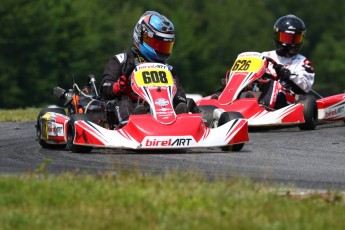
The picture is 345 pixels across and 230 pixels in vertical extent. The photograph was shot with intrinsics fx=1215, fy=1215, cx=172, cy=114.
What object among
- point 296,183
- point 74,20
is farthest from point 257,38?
point 296,183

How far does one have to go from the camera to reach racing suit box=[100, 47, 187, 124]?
12766 millimetres

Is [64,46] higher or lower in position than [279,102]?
lower

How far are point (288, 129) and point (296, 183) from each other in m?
6.73

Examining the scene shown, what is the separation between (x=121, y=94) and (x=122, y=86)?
0.19 meters

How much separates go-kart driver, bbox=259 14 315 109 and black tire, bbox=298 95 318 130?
40 cm

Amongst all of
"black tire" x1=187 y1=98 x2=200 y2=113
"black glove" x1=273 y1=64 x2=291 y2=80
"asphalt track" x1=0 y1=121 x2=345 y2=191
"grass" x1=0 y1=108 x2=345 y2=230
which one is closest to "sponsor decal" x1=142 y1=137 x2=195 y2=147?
"asphalt track" x1=0 y1=121 x2=345 y2=191

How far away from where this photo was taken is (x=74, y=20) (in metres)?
86.2

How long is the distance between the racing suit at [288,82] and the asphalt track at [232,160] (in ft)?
4.52

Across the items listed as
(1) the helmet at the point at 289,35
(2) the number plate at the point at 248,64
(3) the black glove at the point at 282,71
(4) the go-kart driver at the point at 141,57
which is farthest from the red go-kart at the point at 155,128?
(1) the helmet at the point at 289,35

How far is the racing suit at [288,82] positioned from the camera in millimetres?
16109

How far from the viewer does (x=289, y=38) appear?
56.6 feet

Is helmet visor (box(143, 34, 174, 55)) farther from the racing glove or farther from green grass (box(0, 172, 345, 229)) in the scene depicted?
green grass (box(0, 172, 345, 229))

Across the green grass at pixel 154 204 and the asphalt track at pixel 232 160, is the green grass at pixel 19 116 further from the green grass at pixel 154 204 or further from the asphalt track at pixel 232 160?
the green grass at pixel 154 204

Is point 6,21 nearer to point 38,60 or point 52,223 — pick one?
point 38,60
